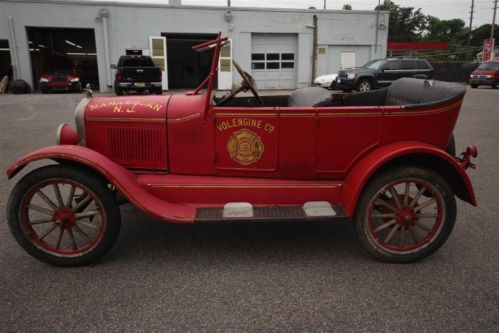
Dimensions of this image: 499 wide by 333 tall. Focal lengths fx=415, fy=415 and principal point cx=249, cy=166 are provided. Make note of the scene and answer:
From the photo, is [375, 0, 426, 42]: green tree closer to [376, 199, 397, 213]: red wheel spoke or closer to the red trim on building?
the red trim on building

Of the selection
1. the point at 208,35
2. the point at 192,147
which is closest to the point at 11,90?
the point at 208,35

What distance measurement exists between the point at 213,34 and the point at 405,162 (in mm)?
21677

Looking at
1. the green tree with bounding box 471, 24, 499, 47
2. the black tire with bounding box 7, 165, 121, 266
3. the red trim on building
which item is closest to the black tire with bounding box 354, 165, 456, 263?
the black tire with bounding box 7, 165, 121, 266

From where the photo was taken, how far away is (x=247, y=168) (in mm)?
3549

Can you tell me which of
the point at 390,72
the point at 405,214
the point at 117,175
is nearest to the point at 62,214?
the point at 117,175

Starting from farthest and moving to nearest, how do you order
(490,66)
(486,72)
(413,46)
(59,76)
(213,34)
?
(413,46) < (490,66) < (486,72) < (213,34) < (59,76)

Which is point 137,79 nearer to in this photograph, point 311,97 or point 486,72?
point 311,97

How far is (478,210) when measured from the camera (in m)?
4.60

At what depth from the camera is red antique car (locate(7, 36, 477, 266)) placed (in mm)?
3258

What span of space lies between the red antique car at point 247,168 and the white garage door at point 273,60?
21.3m

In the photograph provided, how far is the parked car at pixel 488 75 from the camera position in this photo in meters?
23.8

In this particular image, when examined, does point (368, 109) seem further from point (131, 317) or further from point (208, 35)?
point (208, 35)

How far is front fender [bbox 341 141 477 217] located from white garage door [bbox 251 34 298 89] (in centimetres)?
2136

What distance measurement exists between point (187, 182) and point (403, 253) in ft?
6.14
